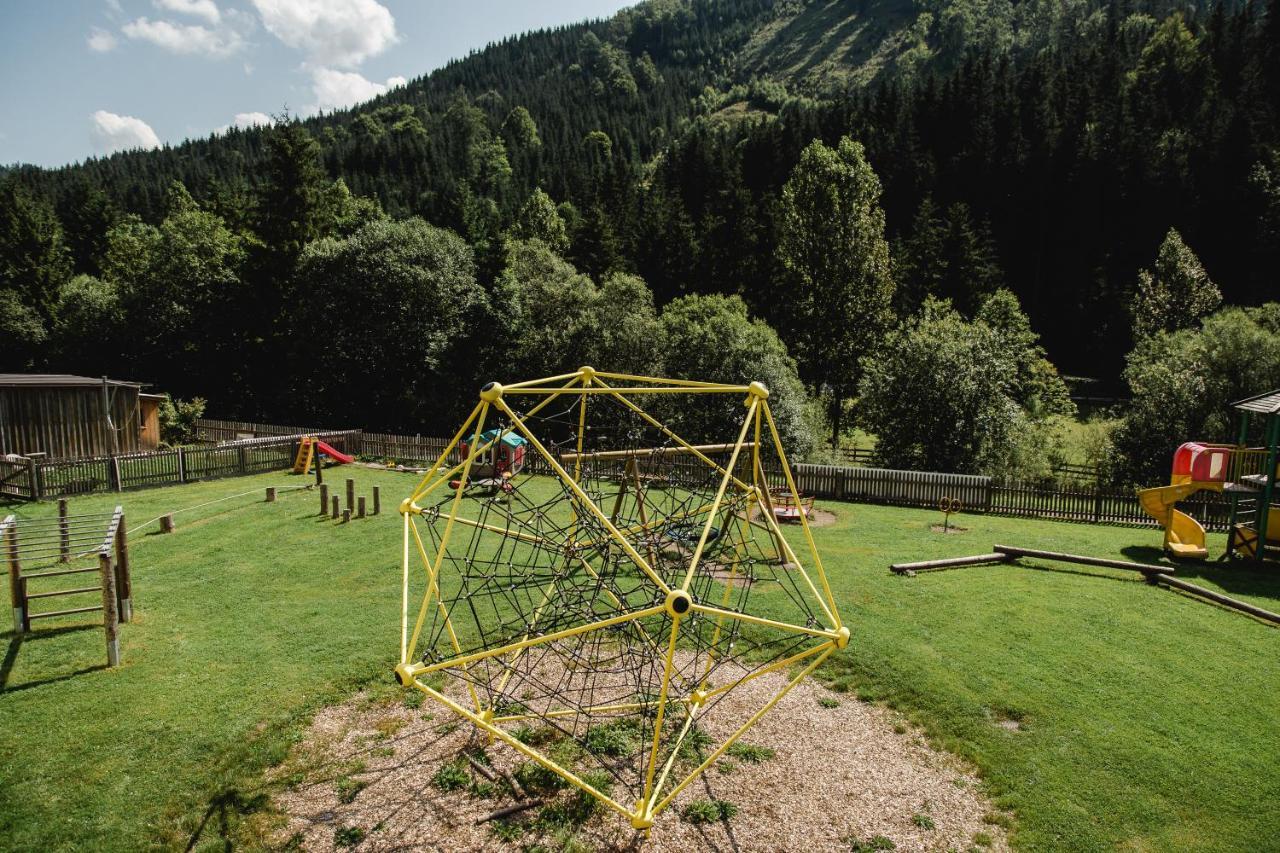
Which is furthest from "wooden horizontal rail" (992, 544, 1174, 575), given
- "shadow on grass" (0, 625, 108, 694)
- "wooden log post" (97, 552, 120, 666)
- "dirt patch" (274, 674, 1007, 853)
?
"shadow on grass" (0, 625, 108, 694)

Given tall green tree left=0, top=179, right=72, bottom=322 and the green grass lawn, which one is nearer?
the green grass lawn

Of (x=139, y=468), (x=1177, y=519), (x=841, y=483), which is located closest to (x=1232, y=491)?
(x=1177, y=519)

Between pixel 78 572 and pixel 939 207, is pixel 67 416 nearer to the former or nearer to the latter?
pixel 78 572

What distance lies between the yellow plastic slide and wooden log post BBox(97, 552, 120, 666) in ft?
77.4

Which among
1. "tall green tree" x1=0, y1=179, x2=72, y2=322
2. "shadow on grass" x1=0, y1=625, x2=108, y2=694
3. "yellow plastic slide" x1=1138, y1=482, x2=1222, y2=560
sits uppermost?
"tall green tree" x1=0, y1=179, x2=72, y2=322

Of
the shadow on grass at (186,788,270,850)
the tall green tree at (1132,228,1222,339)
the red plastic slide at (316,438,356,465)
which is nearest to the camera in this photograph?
the shadow on grass at (186,788,270,850)

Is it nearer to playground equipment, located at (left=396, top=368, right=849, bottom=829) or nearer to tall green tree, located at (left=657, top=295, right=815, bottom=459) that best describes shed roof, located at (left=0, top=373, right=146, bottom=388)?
playground equipment, located at (left=396, top=368, right=849, bottom=829)

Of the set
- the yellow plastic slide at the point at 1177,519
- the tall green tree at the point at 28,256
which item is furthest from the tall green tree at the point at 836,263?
the tall green tree at the point at 28,256

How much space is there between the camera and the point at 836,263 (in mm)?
42625

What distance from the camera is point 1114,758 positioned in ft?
31.4

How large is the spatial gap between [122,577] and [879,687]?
46.3 feet

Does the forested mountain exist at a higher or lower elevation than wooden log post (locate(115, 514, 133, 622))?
higher

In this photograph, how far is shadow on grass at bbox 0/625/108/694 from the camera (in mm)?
11016

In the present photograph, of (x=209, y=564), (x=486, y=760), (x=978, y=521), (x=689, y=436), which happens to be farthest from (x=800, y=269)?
(x=486, y=760)
